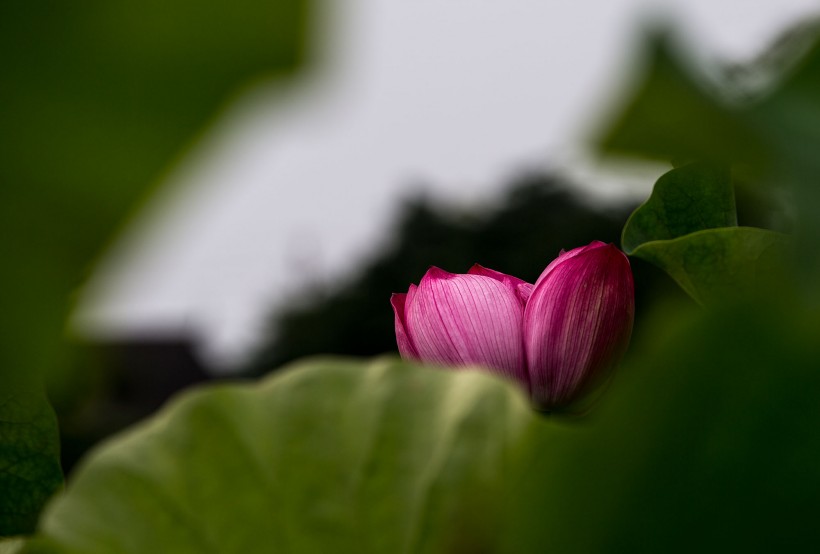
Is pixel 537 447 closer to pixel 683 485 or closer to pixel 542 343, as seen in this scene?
pixel 683 485

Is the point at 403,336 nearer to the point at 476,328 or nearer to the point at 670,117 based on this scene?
the point at 476,328

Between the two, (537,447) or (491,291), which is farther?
(491,291)

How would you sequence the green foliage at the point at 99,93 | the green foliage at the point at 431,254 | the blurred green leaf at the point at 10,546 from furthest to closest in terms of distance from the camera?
1. the green foliage at the point at 431,254
2. the blurred green leaf at the point at 10,546
3. the green foliage at the point at 99,93

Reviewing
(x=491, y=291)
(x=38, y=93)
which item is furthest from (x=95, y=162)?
(x=491, y=291)

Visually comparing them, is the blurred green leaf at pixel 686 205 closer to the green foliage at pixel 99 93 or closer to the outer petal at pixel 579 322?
the outer petal at pixel 579 322

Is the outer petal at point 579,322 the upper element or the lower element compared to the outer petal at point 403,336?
upper

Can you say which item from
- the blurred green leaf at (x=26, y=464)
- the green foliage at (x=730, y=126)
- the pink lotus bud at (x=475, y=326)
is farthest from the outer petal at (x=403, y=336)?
the green foliage at (x=730, y=126)
